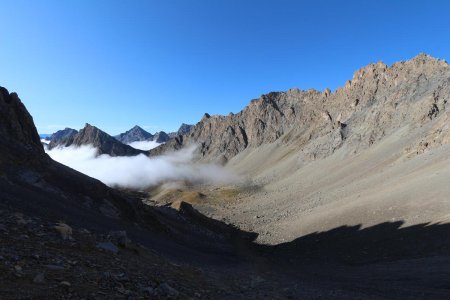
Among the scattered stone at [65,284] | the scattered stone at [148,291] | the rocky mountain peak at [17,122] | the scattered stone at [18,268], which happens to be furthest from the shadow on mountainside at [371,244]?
the rocky mountain peak at [17,122]

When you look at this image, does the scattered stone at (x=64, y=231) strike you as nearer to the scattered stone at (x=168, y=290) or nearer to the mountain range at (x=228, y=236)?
the mountain range at (x=228, y=236)

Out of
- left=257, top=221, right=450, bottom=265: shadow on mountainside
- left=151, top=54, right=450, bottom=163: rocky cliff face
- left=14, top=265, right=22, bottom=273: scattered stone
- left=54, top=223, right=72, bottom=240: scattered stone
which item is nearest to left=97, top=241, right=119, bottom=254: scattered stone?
left=54, top=223, right=72, bottom=240: scattered stone

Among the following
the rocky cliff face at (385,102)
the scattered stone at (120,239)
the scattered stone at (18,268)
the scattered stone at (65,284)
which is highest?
the rocky cliff face at (385,102)

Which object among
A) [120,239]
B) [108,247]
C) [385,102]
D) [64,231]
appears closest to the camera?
[64,231]

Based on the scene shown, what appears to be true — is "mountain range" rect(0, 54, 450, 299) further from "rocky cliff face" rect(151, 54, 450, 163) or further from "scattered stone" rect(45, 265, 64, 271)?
"rocky cliff face" rect(151, 54, 450, 163)

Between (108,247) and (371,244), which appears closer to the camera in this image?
(108,247)

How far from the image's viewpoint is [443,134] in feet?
266

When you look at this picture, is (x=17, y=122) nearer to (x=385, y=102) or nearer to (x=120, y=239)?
(x=120, y=239)

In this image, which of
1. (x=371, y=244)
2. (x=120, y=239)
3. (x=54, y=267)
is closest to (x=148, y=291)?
(x=54, y=267)

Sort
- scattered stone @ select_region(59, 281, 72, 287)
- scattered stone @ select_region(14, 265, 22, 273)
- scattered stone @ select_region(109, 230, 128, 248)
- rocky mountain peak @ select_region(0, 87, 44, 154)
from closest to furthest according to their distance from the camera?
scattered stone @ select_region(59, 281, 72, 287) → scattered stone @ select_region(14, 265, 22, 273) → scattered stone @ select_region(109, 230, 128, 248) → rocky mountain peak @ select_region(0, 87, 44, 154)

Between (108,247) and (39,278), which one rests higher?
(108,247)

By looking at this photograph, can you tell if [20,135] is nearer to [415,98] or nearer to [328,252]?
[328,252]

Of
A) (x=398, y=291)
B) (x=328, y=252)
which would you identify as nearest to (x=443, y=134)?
(x=328, y=252)

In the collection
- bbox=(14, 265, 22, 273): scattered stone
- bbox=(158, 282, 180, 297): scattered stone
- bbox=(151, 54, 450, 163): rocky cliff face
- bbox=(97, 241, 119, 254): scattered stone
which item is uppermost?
bbox=(151, 54, 450, 163): rocky cliff face
